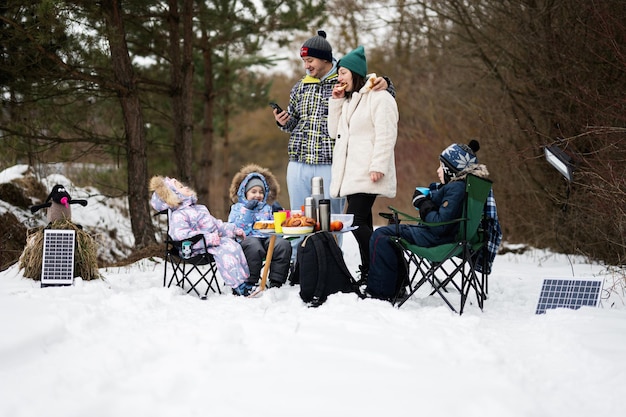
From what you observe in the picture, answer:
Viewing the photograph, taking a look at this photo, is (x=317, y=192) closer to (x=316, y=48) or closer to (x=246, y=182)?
(x=246, y=182)

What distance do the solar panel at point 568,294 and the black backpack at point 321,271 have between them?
126cm

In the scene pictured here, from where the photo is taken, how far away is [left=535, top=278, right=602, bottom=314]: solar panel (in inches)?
183

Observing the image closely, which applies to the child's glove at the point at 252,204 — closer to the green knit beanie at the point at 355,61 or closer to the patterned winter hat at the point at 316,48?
the patterned winter hat at the point at 316,48

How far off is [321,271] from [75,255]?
6.66 ft

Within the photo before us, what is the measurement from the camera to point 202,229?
566 cm

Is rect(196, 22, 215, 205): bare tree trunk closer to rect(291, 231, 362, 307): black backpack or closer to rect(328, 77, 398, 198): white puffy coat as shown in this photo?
rect(328, 77, 398, 198): white puffy coat

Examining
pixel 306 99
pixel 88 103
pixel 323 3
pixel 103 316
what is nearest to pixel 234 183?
pixel 306 99

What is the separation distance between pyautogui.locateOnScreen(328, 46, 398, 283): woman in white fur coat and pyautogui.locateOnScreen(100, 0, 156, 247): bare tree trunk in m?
3.71

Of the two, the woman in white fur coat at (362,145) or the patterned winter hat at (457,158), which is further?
the woman in white fur coat at (362,145)

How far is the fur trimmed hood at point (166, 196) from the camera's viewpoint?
5.58 meters

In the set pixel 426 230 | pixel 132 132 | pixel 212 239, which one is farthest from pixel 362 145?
pixel 132 132

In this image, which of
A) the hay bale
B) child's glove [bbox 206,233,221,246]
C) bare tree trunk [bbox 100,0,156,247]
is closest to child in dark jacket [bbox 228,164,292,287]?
child's glove [bbox 206,233,221,246]

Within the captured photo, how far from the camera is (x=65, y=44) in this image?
7566mm

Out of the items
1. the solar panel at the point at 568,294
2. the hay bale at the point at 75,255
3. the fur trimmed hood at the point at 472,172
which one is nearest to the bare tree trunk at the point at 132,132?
the hay bale at the point at 75,255
